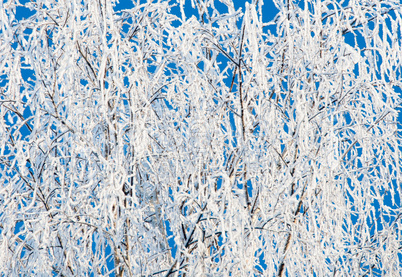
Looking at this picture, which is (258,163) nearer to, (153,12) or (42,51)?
(153,12)

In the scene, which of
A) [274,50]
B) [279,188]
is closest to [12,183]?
[279,188]

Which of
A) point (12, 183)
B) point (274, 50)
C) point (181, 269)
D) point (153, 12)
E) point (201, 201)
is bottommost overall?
point (181, 269)

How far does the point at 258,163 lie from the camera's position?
3104 mm

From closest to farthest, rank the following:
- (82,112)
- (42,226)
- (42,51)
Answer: (42,226)
(82,112)
(42,51)

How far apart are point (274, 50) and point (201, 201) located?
5.25 ft

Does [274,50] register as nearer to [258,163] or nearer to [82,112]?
[258,163]

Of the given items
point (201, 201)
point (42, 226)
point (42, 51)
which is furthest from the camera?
point (42, 51)

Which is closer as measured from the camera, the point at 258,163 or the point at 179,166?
the point at 258,163

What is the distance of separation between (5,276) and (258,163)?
1790mm

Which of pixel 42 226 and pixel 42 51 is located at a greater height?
pixel 42 51

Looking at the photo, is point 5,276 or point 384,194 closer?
point 5,276

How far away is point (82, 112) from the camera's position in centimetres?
322

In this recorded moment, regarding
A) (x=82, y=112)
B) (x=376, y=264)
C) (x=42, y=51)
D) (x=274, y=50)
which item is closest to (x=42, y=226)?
(x=82, y=112)

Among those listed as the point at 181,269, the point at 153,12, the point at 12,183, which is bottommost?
the point at 181,269
